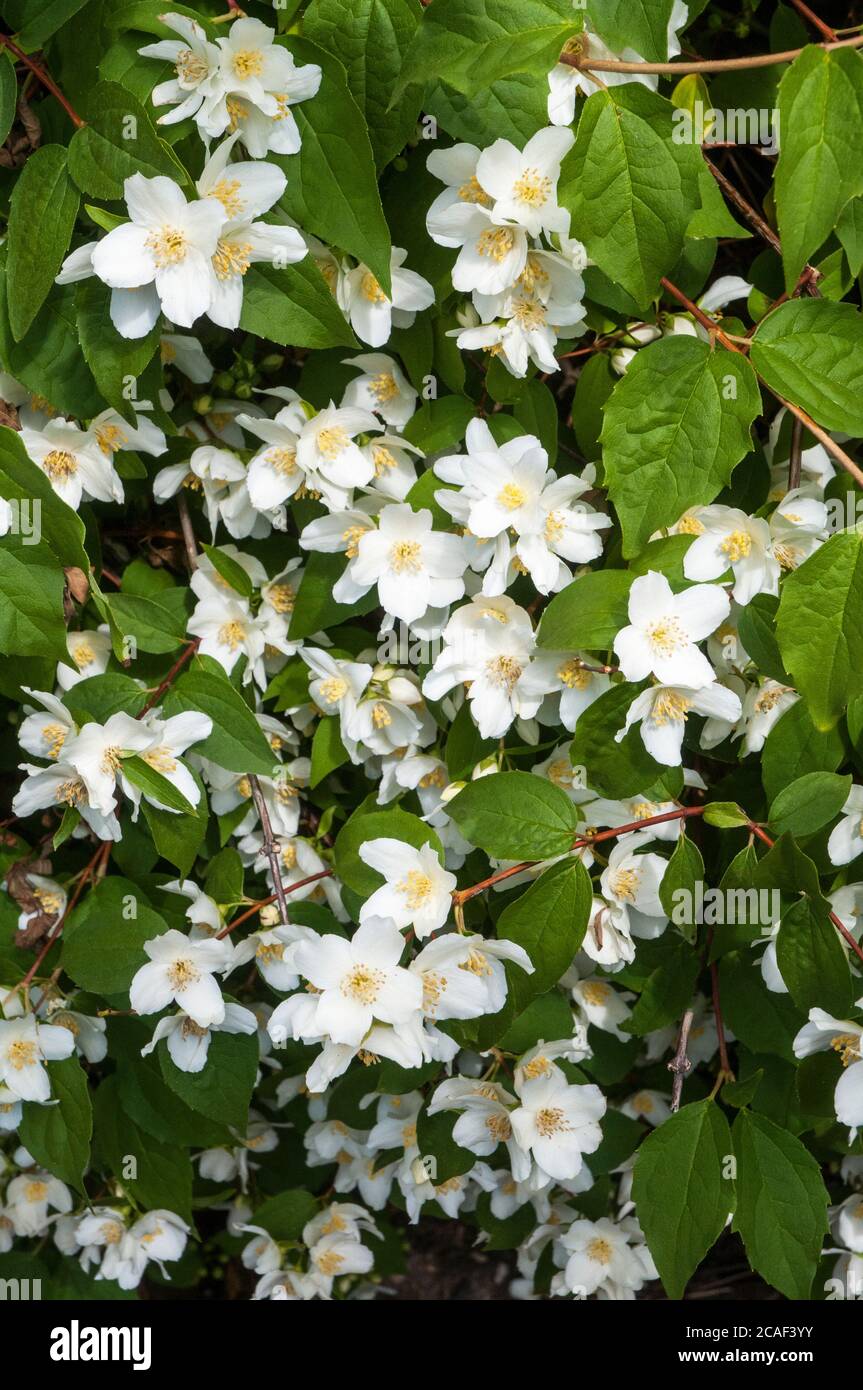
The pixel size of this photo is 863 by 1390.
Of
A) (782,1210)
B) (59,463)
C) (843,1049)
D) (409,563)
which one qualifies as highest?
(59,463)

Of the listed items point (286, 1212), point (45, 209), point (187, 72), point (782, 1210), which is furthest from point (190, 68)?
point (286, 1212)

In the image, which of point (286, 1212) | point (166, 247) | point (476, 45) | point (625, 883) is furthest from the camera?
point (286, 1212)

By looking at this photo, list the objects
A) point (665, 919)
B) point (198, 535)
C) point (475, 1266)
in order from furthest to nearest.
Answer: point (475, 1266), point (198, 535), point (665, 919)

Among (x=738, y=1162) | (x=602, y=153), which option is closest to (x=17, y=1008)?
(x=738, y=1162)

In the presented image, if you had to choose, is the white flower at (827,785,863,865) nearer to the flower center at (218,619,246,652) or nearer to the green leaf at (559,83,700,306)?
the green leaf at (559,83,700,306)

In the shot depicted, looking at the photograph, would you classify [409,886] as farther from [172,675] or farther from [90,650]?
[90,650]
